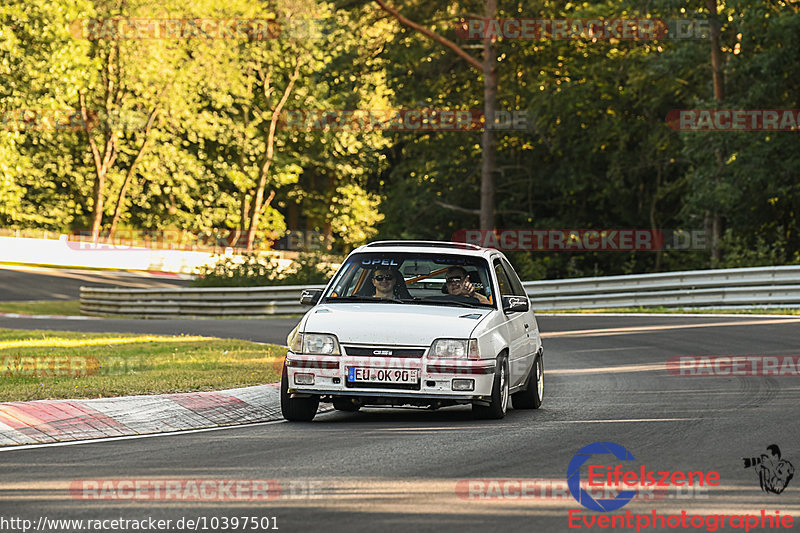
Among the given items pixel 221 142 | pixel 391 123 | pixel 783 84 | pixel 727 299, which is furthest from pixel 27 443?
pixel 221 142

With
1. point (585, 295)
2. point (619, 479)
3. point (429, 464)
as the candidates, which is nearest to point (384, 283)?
point (429, 464)

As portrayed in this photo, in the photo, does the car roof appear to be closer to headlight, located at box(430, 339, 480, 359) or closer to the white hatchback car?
the white hatchback car

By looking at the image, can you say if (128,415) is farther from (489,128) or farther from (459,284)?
(489,128)

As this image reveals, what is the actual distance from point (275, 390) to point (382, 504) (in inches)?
230

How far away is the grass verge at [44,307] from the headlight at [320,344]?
93.4 feet

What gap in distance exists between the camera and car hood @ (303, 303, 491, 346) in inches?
420

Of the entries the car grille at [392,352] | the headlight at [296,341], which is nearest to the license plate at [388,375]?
the car grille at [392,352]

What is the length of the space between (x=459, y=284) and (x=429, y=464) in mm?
3677

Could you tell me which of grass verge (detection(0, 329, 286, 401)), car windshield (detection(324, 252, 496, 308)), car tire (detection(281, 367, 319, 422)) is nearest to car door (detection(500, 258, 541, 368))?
car windshield (detection(324, 252, 496, 308))

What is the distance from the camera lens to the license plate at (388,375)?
10594 millimetres

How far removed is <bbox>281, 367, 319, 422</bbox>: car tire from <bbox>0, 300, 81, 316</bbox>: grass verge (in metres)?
28.1

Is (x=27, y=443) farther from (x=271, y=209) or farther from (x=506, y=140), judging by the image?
(x=271, y=209)

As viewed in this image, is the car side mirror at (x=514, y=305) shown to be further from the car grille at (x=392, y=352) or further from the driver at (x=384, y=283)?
the car grille at (x=392, y=352)

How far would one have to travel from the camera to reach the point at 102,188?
66.2 metres
